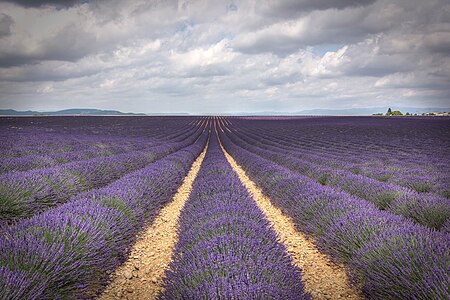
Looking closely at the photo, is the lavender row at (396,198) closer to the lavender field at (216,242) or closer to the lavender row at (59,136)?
the lavender field at (216,242)

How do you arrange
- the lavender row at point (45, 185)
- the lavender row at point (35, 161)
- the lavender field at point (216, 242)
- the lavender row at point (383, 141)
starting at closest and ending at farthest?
the lavender field at point (216, 242) < the lavender row at point (45, 185) < the lavender row at point (35, 161) < the lavender row at point (383, 141)

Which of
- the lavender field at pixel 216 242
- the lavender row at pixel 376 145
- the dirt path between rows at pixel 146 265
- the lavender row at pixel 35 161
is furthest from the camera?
the lavender row at pixel 376 145

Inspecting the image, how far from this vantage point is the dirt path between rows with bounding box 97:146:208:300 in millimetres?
2600

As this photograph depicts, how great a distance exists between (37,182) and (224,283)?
3.73 m

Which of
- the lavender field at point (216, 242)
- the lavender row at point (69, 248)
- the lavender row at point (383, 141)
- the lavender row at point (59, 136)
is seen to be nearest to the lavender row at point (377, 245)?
the lavender field at point (216, 242)

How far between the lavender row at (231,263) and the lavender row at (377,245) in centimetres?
75

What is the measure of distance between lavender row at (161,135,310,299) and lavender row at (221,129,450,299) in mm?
748

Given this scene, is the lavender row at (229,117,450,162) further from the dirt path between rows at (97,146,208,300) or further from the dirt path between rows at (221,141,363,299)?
the dirt path between rows at (97,146,208,300)

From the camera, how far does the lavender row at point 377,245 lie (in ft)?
6.34

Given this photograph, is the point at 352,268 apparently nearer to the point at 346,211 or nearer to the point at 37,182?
the point at 346,211

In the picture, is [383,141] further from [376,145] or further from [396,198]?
[396,198]

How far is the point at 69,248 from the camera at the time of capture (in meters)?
2.23

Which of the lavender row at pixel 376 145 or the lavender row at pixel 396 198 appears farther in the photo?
the lavender row at pixel 376 145

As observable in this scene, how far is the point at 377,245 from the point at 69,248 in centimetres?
285
